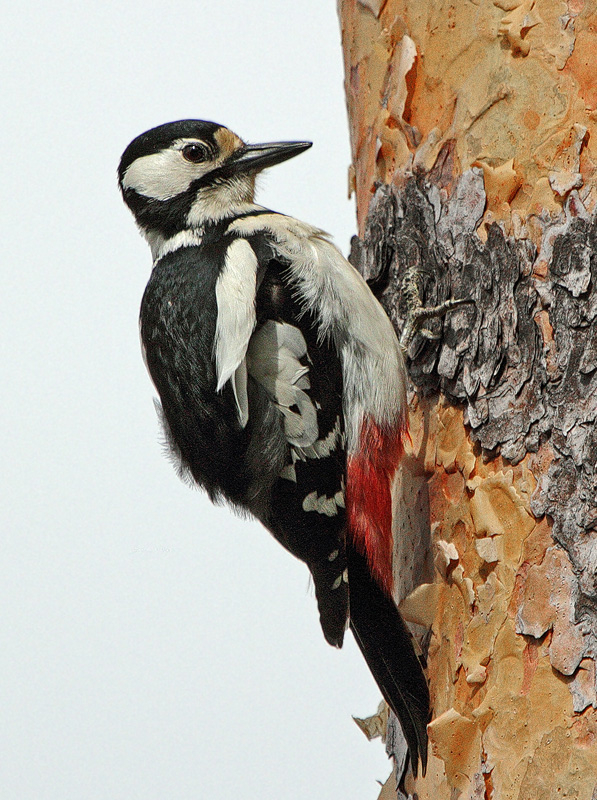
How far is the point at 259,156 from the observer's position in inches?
72.9

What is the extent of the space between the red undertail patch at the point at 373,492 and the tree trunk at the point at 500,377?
0.11 feet

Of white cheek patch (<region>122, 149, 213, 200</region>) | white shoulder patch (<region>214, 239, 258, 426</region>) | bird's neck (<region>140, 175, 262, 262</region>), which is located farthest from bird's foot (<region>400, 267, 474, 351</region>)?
white cheek patch (<region>122, 149, 213, 200</region>)

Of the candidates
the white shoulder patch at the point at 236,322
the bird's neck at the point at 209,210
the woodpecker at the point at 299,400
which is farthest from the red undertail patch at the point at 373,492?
the bird's neck at the point at 209,210

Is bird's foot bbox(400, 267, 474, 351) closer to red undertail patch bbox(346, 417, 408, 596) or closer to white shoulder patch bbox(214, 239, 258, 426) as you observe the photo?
red undertail patch bbox(346, 417, 408, 596)

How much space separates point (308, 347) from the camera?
1.60 metres

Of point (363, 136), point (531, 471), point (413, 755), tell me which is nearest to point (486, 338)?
point (531, 471)

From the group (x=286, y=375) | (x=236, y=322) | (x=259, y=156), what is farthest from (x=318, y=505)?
(x=259, y=156)

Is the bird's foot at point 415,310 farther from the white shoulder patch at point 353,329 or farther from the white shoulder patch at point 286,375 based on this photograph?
the white shoulder patch at point 286,375

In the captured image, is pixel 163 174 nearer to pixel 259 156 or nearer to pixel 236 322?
pixel 259 156

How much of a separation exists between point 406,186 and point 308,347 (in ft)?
1.16

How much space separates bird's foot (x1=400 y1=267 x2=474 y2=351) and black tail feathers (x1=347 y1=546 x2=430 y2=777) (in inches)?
17.9

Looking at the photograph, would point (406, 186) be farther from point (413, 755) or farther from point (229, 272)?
point (413, 755)

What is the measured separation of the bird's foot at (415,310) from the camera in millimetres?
1482

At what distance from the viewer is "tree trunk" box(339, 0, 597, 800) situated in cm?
119
